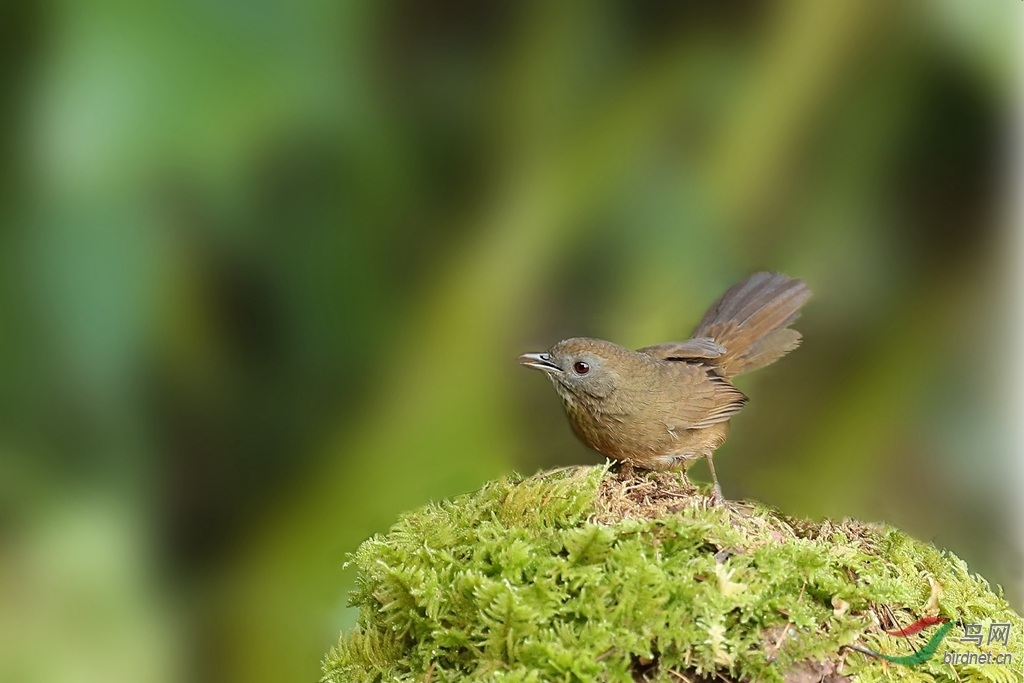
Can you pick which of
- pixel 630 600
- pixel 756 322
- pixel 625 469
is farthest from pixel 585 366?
pixel 630 600

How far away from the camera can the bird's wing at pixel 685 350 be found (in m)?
2.87

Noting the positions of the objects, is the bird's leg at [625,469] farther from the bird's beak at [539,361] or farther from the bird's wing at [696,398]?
the bird's beak at [539,361]

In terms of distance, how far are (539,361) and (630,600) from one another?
106 centimetres

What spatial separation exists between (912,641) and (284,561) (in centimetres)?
185

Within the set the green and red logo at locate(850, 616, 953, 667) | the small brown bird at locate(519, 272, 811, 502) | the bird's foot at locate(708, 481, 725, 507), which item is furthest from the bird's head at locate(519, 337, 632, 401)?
the green and red logo at locate(850, 616, 953, 667)

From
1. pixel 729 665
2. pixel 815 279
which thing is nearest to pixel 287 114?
pixel 815 279

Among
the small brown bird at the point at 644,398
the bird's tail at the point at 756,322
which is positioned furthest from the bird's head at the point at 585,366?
the bird's tail at the point at 756,322

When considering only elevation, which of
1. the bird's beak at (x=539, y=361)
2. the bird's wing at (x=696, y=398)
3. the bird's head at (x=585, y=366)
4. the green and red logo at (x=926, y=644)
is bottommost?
the green and red logo at (x=926, y=644)

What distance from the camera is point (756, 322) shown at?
124 inches

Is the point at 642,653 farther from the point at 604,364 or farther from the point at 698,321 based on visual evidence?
the point at 698,321

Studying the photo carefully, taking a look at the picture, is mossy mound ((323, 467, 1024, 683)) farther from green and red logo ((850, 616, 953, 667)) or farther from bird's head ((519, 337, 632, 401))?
bird's head ((519, 337, 632, 401))

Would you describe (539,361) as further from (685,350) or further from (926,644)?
(926,644)

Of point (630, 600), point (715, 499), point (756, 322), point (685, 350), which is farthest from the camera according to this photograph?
point (756, 322)

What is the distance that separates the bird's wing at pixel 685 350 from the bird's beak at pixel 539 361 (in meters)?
0.33
